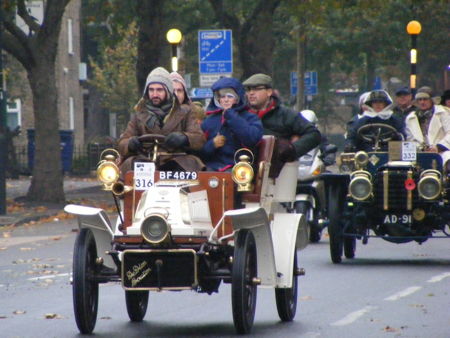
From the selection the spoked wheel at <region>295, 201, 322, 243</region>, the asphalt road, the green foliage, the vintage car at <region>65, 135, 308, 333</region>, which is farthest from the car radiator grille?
the green foliage

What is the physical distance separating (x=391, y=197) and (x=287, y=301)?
5.41m

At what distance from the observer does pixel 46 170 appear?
28.9 meters

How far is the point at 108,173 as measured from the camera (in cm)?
1009

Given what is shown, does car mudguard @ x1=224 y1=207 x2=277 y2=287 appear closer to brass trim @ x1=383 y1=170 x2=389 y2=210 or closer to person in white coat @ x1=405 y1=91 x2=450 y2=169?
brass trim @ x1=383 y1=170 x2=389 y2=210

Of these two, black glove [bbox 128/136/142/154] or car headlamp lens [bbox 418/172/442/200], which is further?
car headlamp lens [bbox 418/172/442/200]

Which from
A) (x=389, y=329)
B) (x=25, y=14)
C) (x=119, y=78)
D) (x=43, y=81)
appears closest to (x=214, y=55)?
(x=43, y=81)

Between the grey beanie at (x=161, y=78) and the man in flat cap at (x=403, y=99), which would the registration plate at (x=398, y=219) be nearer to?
the man in flat cap at (x=403, y=99)

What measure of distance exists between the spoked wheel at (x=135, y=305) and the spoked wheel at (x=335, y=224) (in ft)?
17.3

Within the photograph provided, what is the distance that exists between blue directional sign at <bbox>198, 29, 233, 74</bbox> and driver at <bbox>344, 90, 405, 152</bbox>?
41.2 feet

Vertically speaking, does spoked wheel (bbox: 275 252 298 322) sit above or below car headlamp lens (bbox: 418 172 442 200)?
below

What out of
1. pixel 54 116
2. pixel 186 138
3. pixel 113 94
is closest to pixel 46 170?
pixel 54 116

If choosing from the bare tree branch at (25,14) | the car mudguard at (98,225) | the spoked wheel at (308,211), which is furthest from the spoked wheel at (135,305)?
the bare tree branch at (25,14)

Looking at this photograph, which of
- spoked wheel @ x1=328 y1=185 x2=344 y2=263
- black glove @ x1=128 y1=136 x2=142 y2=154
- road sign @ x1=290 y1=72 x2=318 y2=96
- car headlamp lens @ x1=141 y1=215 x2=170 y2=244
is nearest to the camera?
car headlamp lens @ x1=141 y1=215 x2=170 y2=244

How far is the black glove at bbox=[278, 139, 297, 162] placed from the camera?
448 inches
